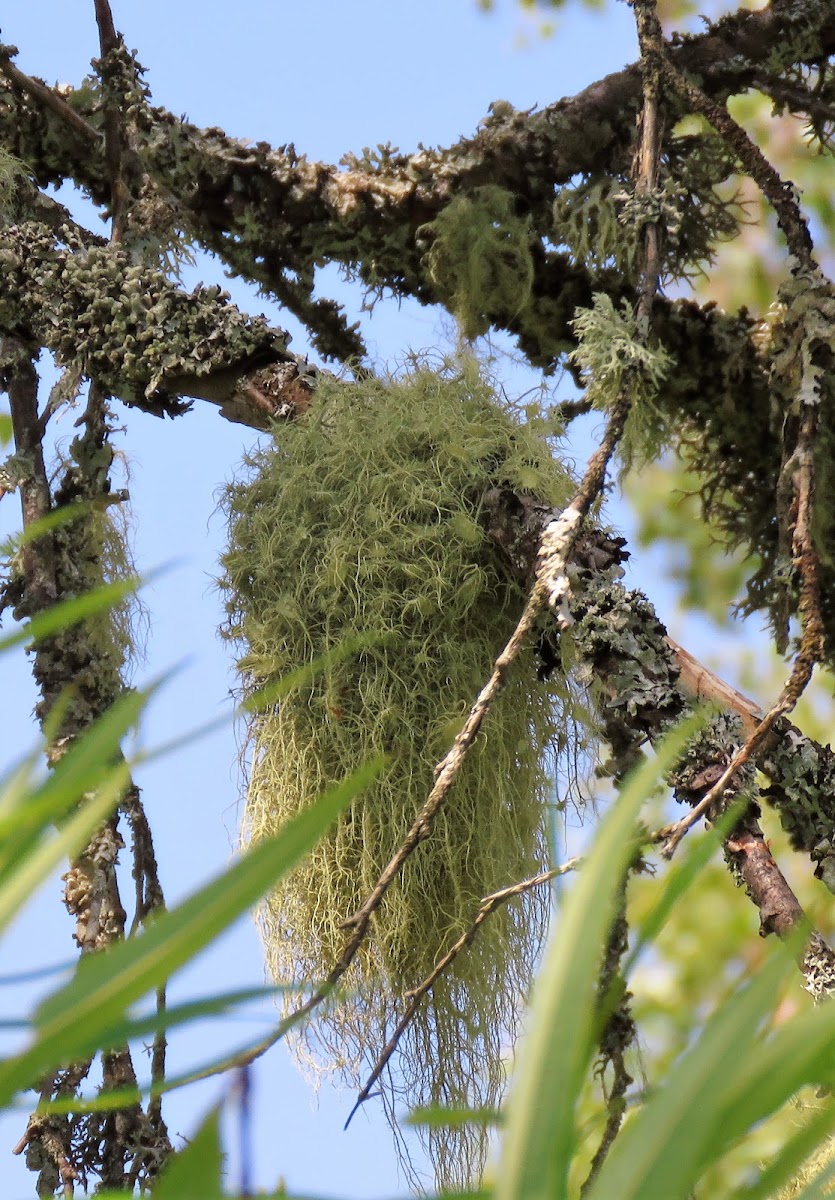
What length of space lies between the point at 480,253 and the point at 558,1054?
1433mm

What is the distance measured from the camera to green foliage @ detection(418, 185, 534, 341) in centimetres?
162

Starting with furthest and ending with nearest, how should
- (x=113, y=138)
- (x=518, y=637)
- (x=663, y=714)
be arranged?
(x=113, y=138)
(x=663, y=714)
(x=518, y=637)

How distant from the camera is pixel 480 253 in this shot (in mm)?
1625

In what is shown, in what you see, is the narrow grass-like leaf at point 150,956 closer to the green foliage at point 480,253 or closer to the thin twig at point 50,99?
the green foliage at point 480,253

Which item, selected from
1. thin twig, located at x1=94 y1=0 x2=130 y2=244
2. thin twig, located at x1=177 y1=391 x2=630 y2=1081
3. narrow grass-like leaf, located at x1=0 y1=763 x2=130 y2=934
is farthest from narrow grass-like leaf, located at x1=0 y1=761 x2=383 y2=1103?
thin twig, located at x1=94 y1=0 x2=130 y2=244

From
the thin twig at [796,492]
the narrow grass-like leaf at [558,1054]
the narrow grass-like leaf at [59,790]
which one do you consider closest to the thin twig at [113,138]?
the thin twig at [796,492]

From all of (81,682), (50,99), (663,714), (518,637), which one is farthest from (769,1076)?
(50,99)

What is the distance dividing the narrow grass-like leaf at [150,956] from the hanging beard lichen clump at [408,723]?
0.88 metres

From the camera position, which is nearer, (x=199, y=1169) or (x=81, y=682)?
(x=199, y=1169)

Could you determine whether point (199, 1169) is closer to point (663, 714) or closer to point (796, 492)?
point (663, 714)

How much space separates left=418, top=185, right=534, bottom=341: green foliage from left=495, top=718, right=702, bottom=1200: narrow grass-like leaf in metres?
1.38

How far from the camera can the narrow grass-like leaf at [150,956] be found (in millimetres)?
296

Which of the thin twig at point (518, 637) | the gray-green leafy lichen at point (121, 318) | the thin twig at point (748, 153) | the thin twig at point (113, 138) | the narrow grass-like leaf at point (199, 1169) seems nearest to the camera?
the narrow grass-like leaf at point (199, 1169)

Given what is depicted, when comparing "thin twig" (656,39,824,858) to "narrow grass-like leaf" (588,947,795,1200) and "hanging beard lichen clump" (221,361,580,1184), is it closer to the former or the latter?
"hanging beard lichen clump" (221,361,580,1184)
